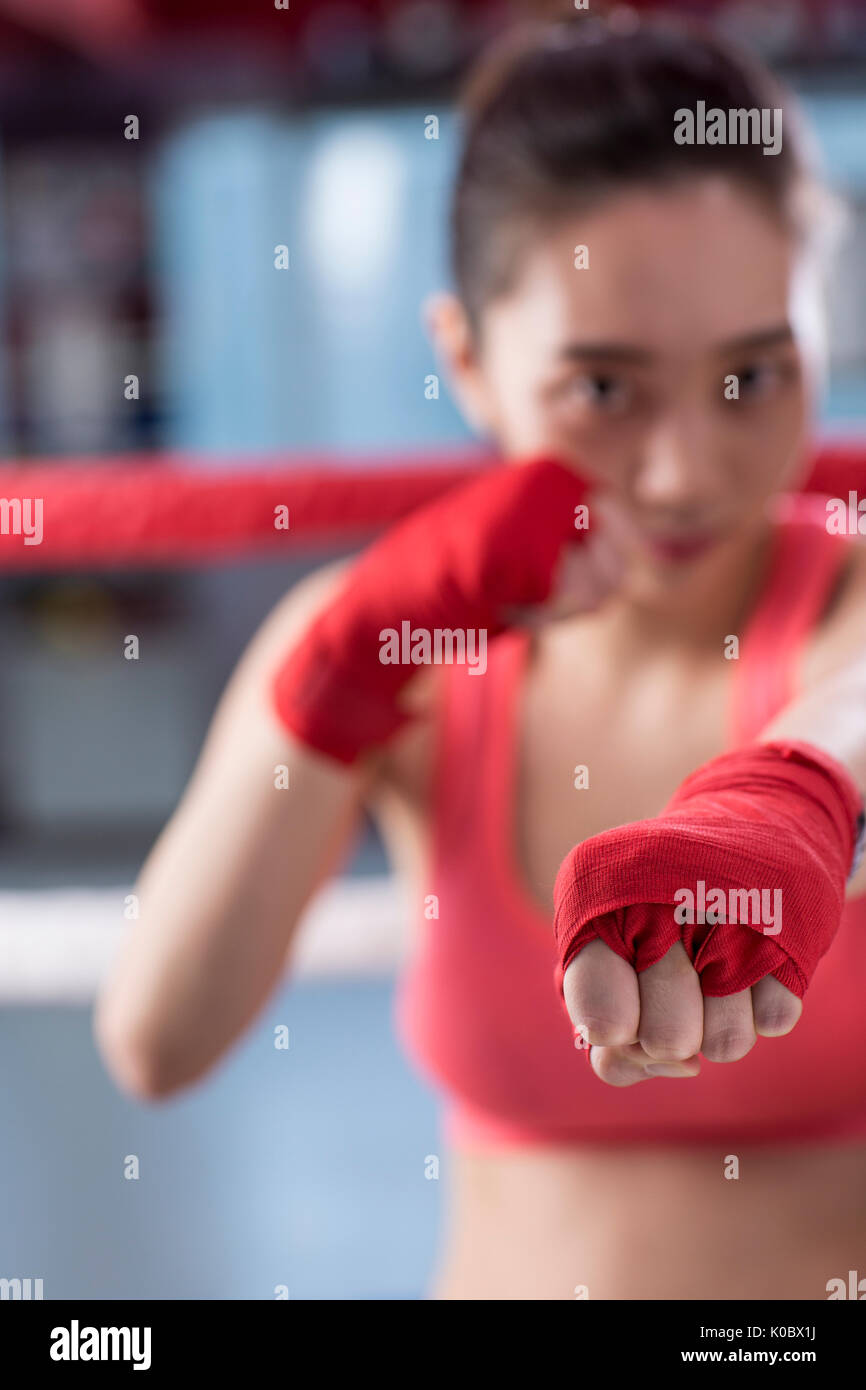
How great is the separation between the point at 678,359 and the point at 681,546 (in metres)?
0.06

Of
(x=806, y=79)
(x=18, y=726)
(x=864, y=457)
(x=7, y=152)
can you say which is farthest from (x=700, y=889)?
(x=7, y=152)

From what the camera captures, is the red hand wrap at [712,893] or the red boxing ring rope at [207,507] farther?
the red boxing ring rope at [207,507]

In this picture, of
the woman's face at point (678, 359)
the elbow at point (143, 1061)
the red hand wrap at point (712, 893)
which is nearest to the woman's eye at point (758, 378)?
the woman's face at point (678, 359)

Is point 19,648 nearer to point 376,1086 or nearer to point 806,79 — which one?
point 376,1086

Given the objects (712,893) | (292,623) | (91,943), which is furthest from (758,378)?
(91,943)

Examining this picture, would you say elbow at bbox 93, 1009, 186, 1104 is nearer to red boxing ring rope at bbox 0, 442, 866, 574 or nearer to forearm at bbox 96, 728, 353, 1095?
forearm at bbox 96, 728, 353, 1095

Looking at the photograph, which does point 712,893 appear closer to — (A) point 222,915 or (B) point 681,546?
(B) point 681,546

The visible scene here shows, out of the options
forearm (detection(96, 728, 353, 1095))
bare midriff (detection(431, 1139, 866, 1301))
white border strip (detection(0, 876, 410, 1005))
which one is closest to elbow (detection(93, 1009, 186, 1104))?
forearm (detection(96, 728, 353, 1095))

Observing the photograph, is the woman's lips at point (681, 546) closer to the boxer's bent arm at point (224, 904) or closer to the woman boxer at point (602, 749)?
the woman boxer at point (602, 749)

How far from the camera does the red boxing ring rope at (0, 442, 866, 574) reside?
2.29ft

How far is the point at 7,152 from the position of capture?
3.36 metres

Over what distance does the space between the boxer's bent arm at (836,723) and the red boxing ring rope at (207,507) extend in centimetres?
43

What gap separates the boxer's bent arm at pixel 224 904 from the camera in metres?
0.47

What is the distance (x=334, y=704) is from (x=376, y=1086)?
624 millimetres
